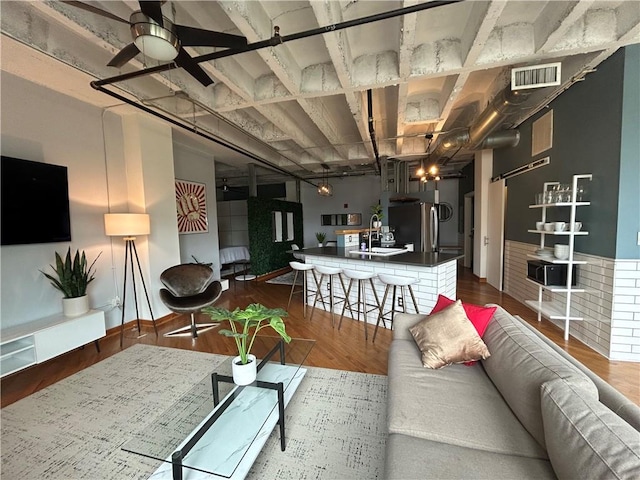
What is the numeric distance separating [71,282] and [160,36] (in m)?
2.87

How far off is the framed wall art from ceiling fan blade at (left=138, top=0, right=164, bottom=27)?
3.72m

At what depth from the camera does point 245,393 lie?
1.84 m

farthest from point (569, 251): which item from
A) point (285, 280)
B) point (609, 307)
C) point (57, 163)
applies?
point (57, 163)

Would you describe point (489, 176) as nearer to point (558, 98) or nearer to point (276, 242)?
point (558, 98)

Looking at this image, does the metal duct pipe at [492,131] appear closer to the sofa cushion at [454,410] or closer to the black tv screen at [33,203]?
the sofa cushion at [454,410]

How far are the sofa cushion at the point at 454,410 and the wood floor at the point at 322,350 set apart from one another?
0.97 m

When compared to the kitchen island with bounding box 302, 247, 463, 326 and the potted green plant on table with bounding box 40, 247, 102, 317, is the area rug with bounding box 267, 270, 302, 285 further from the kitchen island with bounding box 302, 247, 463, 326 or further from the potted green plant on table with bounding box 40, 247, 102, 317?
the potted green plant on table with bounding box 40, 247, 102, 317

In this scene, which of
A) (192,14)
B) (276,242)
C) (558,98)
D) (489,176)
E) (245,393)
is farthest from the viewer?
(276,242)

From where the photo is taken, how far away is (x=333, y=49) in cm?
238

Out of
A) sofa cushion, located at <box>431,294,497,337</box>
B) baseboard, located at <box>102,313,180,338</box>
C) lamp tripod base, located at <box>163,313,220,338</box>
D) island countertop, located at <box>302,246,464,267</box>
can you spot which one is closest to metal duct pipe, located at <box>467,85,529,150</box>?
island countertop, located at <box>302,246,464,267</box>

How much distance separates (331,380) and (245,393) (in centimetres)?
90

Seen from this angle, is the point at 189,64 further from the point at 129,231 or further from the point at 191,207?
the point at 191,207

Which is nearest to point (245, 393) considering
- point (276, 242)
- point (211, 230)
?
point (211, 230)

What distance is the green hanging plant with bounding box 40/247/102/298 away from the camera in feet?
9.77
